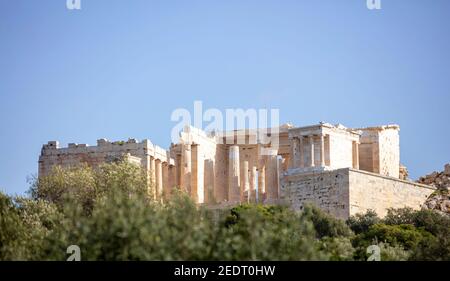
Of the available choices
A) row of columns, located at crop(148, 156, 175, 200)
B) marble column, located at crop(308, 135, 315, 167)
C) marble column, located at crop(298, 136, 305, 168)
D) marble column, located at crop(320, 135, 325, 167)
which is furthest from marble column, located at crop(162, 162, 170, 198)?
marble column, located at crop(320, 135, 325, 167)

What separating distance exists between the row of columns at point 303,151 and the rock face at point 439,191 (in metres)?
6.37

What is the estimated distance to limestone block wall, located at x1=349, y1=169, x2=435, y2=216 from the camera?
251 ft

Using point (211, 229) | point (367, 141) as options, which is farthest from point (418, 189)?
point (211, 229)

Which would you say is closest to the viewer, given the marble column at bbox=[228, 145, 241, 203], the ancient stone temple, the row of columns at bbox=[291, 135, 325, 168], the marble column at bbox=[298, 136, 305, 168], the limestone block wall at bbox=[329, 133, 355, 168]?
the ancient stone temple

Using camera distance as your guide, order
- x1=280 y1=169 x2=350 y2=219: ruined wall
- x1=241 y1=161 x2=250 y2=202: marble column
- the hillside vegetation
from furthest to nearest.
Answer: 1. x1=241 y1=161 x2=250 y2=202: marble column
2. x1=280 y1=169 x2=350 y2=219: ruined wall
3. the hillside vegetation

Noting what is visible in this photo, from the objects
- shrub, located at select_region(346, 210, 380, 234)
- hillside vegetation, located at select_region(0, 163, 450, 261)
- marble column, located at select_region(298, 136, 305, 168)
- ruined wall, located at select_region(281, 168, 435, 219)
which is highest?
marble column, located at select_region(298, 136, 305, 168)

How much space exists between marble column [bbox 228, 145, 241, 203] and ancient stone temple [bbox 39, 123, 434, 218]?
0.06m

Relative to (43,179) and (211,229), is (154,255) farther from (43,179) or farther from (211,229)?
(43,179)

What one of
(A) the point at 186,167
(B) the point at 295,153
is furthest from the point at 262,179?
(B) the point at 295,153

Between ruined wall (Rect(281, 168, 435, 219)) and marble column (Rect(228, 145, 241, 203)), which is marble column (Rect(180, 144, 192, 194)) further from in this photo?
ruined wall (Rect(281, 168, 435, 219))

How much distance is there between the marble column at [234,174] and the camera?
277 ft
